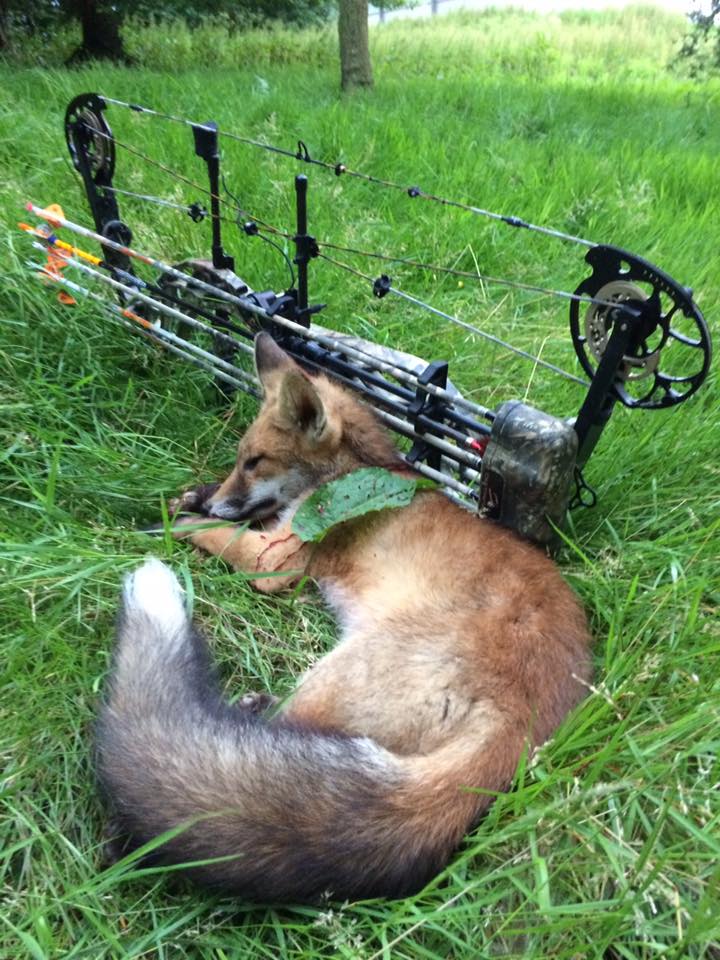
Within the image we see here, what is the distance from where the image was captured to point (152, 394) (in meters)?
3.28

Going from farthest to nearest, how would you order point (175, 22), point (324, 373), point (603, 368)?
1. point (175, 22)
2. point (324, 373)
3. point (603, 368)

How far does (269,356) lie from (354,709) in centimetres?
150

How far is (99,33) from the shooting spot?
1033 cm

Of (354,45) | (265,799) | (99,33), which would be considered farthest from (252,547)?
(99,33)

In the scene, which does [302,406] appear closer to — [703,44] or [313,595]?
[313,595]

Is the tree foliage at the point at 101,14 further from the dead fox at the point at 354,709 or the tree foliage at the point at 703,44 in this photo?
the dead fox at the point at 354,709

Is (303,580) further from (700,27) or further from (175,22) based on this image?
(175,22)

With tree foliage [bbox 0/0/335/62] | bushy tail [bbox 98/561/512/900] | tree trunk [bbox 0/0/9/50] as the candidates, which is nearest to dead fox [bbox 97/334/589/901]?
bushy tail [bbox 98/561/512/900]

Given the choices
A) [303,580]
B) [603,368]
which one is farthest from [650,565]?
[303,580]

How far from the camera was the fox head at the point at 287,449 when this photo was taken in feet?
9.48

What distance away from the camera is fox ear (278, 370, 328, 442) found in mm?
2691

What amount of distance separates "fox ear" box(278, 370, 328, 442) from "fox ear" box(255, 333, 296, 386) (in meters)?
0.17

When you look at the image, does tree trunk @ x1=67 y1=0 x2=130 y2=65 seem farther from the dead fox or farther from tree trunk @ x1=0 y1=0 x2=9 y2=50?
the dead fox

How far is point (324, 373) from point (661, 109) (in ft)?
23.6
